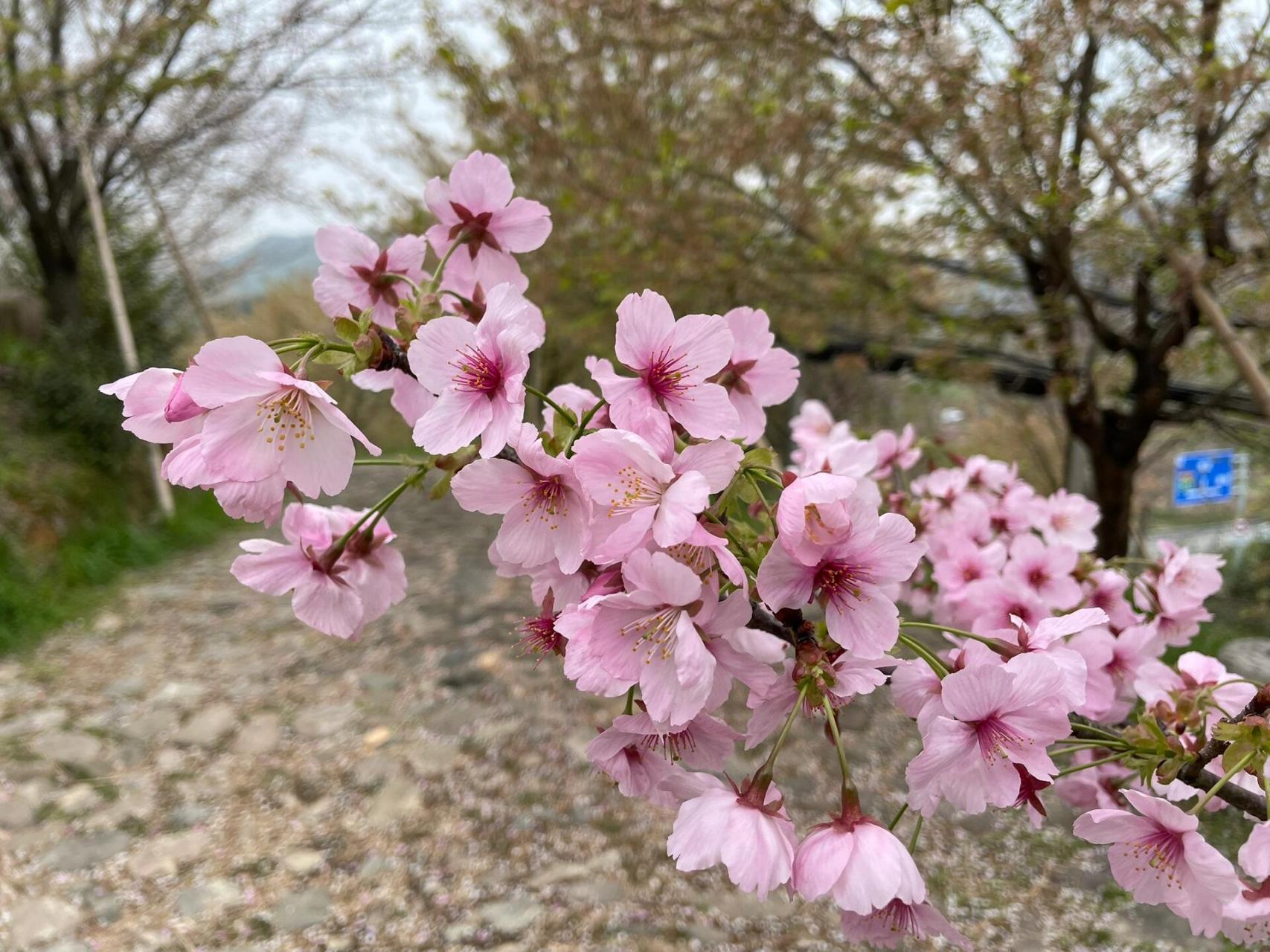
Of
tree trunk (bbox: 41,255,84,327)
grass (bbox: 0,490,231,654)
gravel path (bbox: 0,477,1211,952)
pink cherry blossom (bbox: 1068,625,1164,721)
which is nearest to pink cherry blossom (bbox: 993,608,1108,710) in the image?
pink cherry blossom (bbox: 1068,625,1164,721)

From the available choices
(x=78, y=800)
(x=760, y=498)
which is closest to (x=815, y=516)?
(x=760, y=498)

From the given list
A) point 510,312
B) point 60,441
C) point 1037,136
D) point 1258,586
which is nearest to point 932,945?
point 510,312

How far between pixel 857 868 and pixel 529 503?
0.39 meters

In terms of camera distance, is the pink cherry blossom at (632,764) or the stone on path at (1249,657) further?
the stone on path at (1249,657)

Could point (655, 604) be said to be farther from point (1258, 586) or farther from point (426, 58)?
point (1258, 586)

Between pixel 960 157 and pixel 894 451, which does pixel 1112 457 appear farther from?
pixel 894 451

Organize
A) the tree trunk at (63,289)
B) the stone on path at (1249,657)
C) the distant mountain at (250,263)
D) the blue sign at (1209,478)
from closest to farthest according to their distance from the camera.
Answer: the stone on path at (1249,657) → the blue sign at (1209,478) → the tree trunk at (63,289) → the distant mountain at (250,263)

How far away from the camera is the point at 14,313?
600 centimetres

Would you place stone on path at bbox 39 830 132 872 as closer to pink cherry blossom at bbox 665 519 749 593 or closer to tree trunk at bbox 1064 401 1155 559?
pink cherry blossom at bbox 665 519 749 593

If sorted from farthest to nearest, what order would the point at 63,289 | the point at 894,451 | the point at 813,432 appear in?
the point at 63,289
the point at 813,432
the point at 894,451

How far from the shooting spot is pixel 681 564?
0.54 meters

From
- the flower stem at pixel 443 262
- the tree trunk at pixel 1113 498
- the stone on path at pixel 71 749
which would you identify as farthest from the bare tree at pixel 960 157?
the stone on path at pixel 71 749

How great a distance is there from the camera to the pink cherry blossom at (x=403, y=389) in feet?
2.43

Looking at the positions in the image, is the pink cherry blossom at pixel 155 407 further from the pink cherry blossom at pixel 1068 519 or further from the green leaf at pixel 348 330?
the pink cherry blossom at pixel 1068 519
